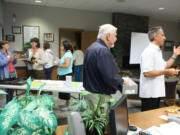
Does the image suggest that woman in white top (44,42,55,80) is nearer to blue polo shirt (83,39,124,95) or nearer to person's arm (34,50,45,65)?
person's arm (34,50,45,65)

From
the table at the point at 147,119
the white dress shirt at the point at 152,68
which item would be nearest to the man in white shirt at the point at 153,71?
the white dress shirt at the point at 152,68

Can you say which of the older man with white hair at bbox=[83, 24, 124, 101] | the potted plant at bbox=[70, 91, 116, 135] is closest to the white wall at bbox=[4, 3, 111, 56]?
the older man with white hair at bbox=[83, 24, 124, 101]

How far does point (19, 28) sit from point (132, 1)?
12.8 ft

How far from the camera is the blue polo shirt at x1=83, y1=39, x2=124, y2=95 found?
175cm

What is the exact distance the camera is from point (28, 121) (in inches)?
33.1

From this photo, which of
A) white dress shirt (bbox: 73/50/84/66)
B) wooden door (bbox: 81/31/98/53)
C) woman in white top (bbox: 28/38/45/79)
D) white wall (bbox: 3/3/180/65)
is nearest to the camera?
woman in white top (bbox: 28/38/45/79)

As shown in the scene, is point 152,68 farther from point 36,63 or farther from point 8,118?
point 36,63

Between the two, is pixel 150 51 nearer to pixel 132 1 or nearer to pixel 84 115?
pixel 84 115

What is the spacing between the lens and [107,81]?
1.77 metres

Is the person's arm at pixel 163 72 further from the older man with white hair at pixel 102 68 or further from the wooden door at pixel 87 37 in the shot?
the wooden door at pixel 87 37

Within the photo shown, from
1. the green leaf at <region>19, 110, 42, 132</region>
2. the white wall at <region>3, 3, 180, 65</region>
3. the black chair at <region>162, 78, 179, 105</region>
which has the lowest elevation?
the black chair at <region>162, 78, 179, 105</region>

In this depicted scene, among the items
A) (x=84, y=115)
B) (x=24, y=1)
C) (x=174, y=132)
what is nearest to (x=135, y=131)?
(x=174, y=132)

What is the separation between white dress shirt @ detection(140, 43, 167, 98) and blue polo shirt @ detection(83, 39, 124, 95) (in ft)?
1.42

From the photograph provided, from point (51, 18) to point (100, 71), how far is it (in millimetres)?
5331
